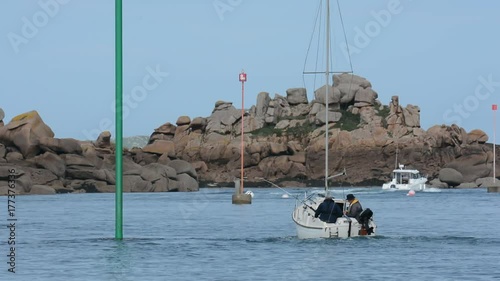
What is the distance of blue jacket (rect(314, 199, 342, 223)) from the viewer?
42219 mm

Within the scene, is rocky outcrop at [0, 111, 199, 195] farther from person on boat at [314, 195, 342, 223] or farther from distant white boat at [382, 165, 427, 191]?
person on boat at [314, 195, 342, 223]

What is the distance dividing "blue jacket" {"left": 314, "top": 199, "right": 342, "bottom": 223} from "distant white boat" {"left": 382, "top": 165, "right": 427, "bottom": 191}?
10049 cm

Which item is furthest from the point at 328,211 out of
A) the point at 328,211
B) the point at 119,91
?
the point at 119,91

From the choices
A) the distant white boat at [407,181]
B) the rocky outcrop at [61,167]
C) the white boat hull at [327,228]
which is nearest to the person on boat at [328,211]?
the white boat hull at [327,228]

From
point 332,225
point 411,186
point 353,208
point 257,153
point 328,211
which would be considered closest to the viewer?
point 332,225

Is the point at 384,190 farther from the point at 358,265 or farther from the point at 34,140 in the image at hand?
the point at 358,265

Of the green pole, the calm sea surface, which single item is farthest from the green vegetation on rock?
the green pole

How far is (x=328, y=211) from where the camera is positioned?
42.3 metres

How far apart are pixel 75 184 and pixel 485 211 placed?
203ft

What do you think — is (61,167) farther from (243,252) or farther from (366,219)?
(243,252)

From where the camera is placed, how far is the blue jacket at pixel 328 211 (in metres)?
42.2

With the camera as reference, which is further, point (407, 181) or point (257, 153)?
point (257, 153)

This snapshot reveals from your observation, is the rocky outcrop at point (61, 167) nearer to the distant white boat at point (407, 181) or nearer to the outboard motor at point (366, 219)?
the distant white boat at point (407, 181)

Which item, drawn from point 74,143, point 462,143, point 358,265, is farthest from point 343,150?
point 358,265
